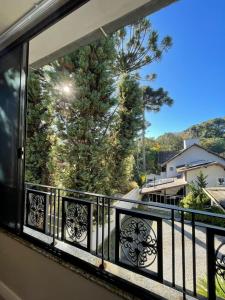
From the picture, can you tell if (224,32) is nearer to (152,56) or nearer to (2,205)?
(152,56)

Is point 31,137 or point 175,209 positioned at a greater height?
point 31,137

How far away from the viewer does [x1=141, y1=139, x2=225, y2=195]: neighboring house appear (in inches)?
65.2

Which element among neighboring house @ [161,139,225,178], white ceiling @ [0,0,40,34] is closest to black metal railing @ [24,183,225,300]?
neighboring house @ [161,139,225,178]

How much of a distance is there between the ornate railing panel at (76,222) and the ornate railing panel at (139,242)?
30 centimetres

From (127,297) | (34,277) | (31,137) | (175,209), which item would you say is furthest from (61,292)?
(31,137)

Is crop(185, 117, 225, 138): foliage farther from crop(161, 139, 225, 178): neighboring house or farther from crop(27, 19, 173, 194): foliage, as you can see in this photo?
crop(27, 19, 173, 194): foliage

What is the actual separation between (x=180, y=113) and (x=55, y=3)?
56.0 inches

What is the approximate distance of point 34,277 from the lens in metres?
1.52

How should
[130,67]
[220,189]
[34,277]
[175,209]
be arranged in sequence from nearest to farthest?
[175,209]
[34,277]
[220,189]
[130,67]

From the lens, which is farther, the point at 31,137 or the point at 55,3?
the point at 31,137

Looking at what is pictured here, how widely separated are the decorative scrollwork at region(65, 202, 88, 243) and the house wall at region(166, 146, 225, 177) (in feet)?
2.60

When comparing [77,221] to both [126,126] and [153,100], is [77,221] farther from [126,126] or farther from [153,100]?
[126,126]

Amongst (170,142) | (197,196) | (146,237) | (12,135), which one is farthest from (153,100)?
(146,237)

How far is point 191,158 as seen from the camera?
177 centimetres
